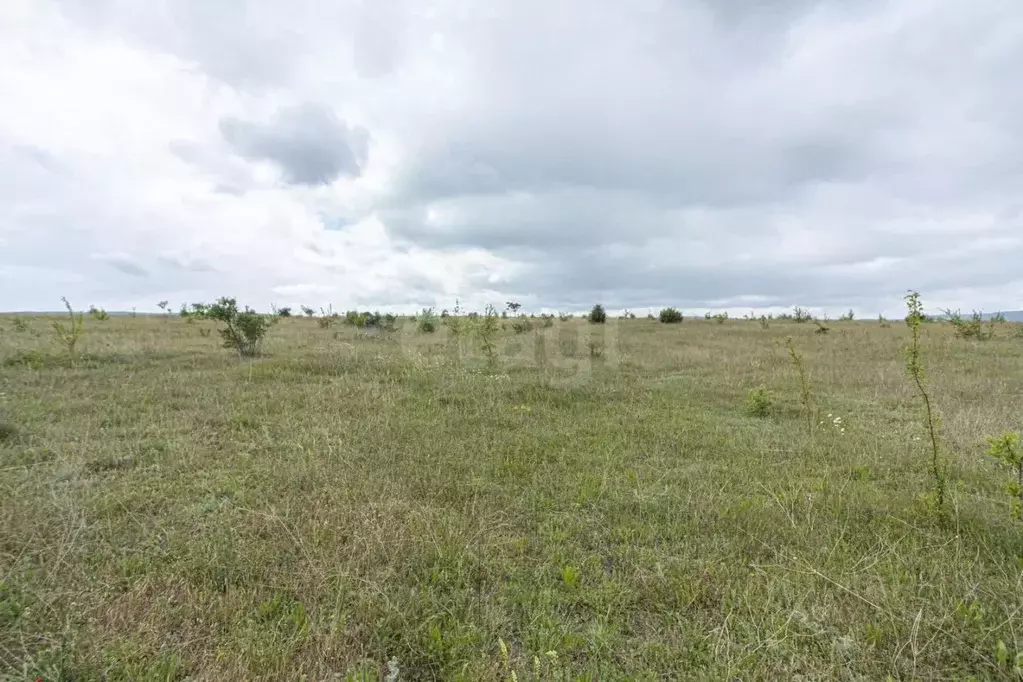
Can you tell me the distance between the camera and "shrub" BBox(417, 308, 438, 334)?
75.6 ft

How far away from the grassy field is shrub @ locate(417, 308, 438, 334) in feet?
47.4

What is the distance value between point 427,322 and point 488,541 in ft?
66.2

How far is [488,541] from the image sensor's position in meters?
3.89

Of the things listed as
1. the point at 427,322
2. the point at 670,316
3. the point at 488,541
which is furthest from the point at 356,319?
the point at 488,541

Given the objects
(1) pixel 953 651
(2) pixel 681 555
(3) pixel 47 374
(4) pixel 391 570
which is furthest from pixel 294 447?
(3) pixel 47 374

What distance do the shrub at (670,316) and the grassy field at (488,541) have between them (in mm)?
21387

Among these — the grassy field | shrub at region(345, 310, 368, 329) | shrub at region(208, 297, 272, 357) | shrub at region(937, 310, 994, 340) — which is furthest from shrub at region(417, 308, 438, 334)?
shrub at region(937, 310, 994, 340)

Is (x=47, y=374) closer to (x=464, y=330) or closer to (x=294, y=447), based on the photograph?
(x=294, y=447)

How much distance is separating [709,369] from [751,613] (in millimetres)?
10682

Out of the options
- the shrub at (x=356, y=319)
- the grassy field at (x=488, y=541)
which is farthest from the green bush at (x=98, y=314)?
the grassy field at (x=488, y=541)

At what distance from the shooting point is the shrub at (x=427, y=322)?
23031 mm

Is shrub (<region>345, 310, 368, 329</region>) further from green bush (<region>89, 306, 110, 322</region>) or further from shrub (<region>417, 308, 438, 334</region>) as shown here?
green bush (<region>89, 306, 110, 322</region>)

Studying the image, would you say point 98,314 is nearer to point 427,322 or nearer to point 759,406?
point 427,322

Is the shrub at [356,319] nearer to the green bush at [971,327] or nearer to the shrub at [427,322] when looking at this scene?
the shrub at [427,322]
